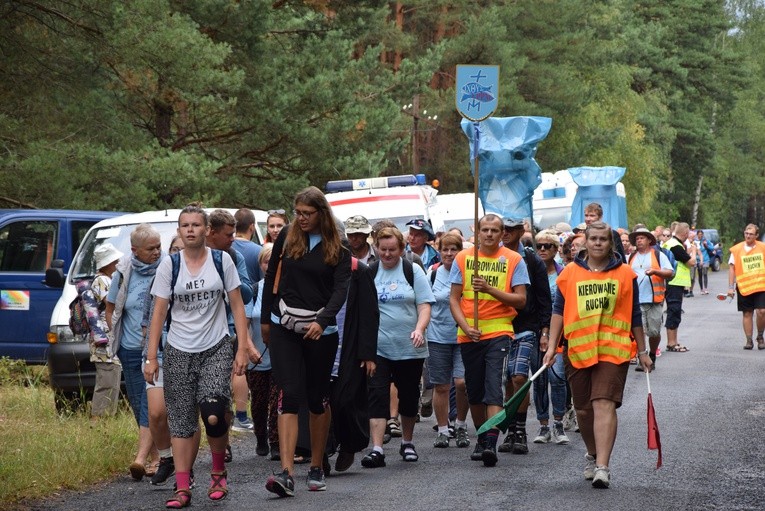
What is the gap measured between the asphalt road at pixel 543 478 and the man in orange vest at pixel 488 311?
1.85ft

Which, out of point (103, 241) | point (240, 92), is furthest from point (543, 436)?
point (240, 92)

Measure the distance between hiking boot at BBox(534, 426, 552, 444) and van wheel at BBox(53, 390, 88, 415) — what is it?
408 centimetres

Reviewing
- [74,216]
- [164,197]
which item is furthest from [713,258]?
[74,216]

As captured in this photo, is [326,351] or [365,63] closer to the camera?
[326,351]

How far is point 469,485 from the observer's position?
908 cm

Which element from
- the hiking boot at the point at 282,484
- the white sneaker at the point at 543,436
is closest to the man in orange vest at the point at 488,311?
the white sneaker at the point at 543,436

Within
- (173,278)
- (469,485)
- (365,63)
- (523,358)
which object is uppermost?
(365,63)

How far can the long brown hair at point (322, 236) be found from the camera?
28.9 feet

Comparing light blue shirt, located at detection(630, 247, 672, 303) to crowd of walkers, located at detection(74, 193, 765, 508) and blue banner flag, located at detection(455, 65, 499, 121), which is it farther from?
crowd of walkers, located at detection(74, 193, 765, 508)

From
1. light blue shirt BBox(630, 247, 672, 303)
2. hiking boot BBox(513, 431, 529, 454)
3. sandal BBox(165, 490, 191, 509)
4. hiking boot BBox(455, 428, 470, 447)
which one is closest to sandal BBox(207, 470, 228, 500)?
sandal BBox(165, 490, 191, 509)

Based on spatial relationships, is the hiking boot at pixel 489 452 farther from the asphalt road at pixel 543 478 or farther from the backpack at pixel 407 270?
the backpack at pixel 407 270

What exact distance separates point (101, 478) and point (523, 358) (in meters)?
3.30

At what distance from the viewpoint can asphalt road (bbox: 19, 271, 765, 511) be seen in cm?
841

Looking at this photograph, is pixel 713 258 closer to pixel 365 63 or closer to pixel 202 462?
pixel 365 63
